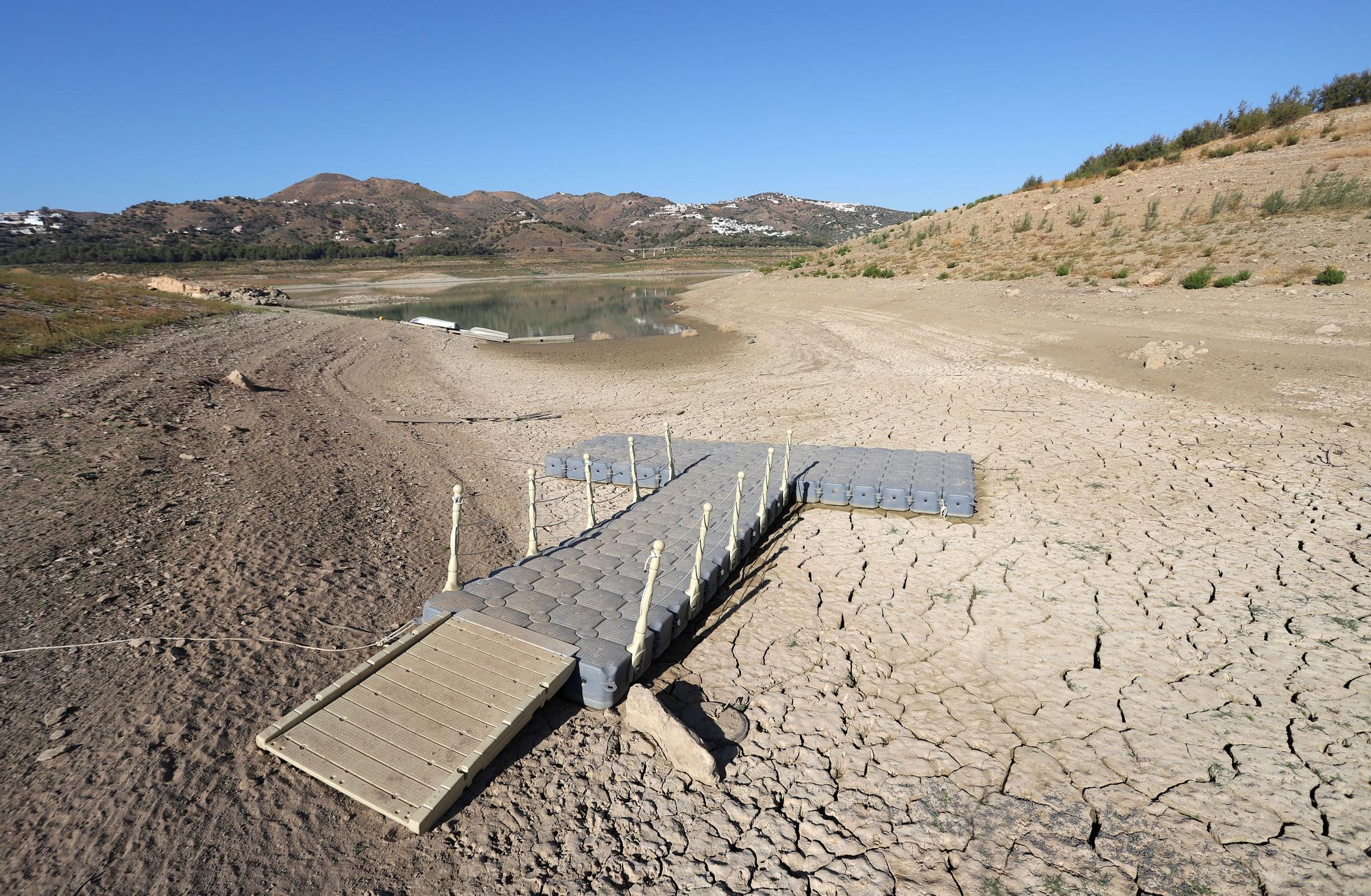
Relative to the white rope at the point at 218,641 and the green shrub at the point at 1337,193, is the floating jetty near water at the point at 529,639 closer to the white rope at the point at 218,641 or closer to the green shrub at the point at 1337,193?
the white rope at the point at 218,641

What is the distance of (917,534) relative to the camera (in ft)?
25.5

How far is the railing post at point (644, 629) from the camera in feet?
15.1

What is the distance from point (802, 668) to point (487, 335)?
28.5m

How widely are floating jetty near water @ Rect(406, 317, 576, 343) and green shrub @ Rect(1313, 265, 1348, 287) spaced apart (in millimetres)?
28199

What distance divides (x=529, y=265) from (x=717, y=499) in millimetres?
92634

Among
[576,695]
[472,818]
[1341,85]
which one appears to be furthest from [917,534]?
[1341,85]

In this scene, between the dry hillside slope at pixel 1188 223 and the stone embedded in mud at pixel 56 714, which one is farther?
the dry hillside slope at pixel 1188 223

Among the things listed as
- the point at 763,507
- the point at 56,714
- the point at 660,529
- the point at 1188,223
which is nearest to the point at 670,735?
the point at 660,529

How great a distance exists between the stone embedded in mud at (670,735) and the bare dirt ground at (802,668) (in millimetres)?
116

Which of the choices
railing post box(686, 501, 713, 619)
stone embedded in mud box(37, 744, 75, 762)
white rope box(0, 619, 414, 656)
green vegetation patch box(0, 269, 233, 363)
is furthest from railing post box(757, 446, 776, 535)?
green vegetation patch box(0, 269, 233, 363)

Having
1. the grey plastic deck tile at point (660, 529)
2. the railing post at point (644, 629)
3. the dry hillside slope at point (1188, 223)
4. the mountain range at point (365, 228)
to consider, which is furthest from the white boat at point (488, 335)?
the mountain range at point (365, 228)

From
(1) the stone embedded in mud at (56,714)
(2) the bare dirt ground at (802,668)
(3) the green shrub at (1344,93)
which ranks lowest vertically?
(2) the bare dirt ground at (802,668)

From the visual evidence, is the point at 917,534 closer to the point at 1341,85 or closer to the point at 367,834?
the point at 367,834

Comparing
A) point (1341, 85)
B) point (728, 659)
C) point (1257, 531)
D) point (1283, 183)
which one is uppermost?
point (1341, 85)
